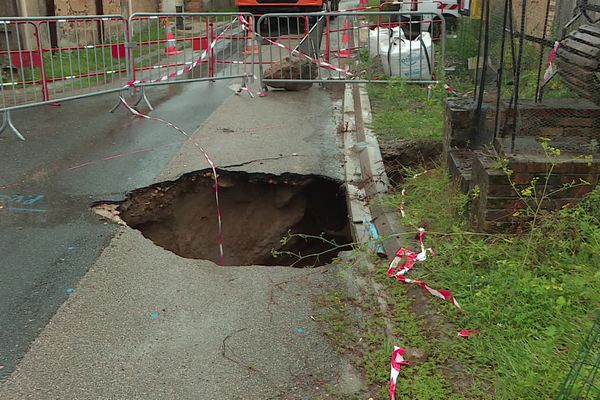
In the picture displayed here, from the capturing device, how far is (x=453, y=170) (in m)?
5.78

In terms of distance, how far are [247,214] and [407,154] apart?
6.71 ft

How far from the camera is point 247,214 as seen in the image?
7191mm

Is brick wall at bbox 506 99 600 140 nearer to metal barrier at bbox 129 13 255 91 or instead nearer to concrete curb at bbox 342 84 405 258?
concrete curb at bbox 342 84 405 258

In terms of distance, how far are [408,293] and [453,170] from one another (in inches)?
71.8

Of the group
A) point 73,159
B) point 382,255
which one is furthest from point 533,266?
point 73,159

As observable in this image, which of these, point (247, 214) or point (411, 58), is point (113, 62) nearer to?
point (411, 58)

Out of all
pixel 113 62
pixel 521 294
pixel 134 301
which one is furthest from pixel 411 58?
pixel 134 301

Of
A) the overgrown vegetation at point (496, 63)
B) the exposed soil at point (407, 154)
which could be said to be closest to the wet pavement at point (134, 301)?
the exposed soil at point (407, 154)

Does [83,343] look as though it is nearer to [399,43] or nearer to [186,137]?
[186,137]

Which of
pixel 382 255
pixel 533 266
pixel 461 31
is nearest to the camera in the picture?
pixel 533 266

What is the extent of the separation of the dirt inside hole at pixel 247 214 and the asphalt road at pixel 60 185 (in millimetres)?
441

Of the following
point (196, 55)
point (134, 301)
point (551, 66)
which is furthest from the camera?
point (196, 55)

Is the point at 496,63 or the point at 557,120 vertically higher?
the point at 496,63

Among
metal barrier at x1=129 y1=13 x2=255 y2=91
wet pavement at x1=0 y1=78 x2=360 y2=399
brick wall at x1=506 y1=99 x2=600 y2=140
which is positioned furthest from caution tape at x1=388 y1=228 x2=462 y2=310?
metal barrier at x1=129 y1=13 x2=255 y2=91
